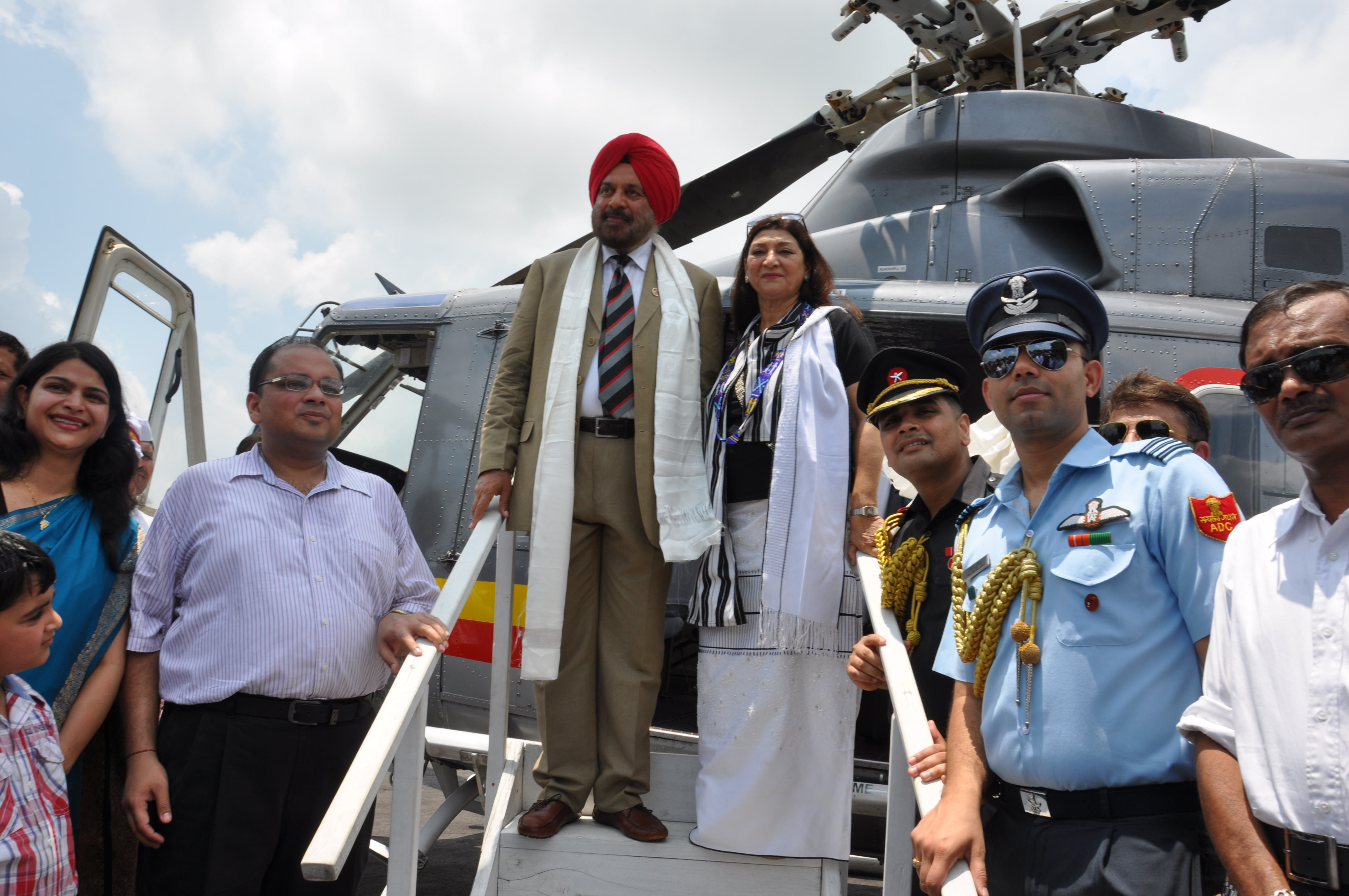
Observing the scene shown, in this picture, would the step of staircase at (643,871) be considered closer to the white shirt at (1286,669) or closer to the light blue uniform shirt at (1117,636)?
the light blue uniform shirt at (1117,636)

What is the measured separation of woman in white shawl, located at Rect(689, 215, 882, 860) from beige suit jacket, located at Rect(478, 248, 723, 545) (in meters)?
0.22

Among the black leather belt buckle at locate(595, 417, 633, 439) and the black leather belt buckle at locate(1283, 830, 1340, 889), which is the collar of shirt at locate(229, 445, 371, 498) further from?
the black leather belt buckle at locate(1283, 830, 1340, 889)

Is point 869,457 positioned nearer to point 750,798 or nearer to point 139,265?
point 750,798

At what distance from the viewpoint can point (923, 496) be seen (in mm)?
2391

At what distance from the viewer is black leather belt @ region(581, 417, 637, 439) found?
281 centimetres

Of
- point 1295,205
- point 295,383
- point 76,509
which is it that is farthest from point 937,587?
point 1295,205

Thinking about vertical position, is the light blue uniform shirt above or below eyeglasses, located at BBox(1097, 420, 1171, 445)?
below

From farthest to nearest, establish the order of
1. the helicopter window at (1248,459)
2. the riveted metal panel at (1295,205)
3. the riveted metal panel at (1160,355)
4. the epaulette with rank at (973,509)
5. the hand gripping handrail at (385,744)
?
the riveted metal panel at (1295,205) → the riveted metal panel at (1160,355) → the helicopter window at (1248,459) → the epaulette with rank at (973,509) → the hand gripping handrail at (385,744)

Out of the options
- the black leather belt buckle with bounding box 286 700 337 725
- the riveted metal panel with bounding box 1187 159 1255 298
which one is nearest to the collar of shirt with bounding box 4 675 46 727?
the black leather belt buckle with bounding box 286 700 337 725

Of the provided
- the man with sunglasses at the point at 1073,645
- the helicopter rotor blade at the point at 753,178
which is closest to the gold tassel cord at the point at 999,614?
the man with sunglasses at the point at 1073,645

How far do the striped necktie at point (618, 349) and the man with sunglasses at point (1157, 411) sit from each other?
1459 millimetres

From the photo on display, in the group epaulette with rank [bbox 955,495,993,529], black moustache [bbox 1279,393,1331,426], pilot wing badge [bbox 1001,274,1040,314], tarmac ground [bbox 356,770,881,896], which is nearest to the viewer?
black moustache [bbox 1279,393,1331,426]

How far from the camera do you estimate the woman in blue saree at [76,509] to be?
2170 millimetres

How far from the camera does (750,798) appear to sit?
257cm
